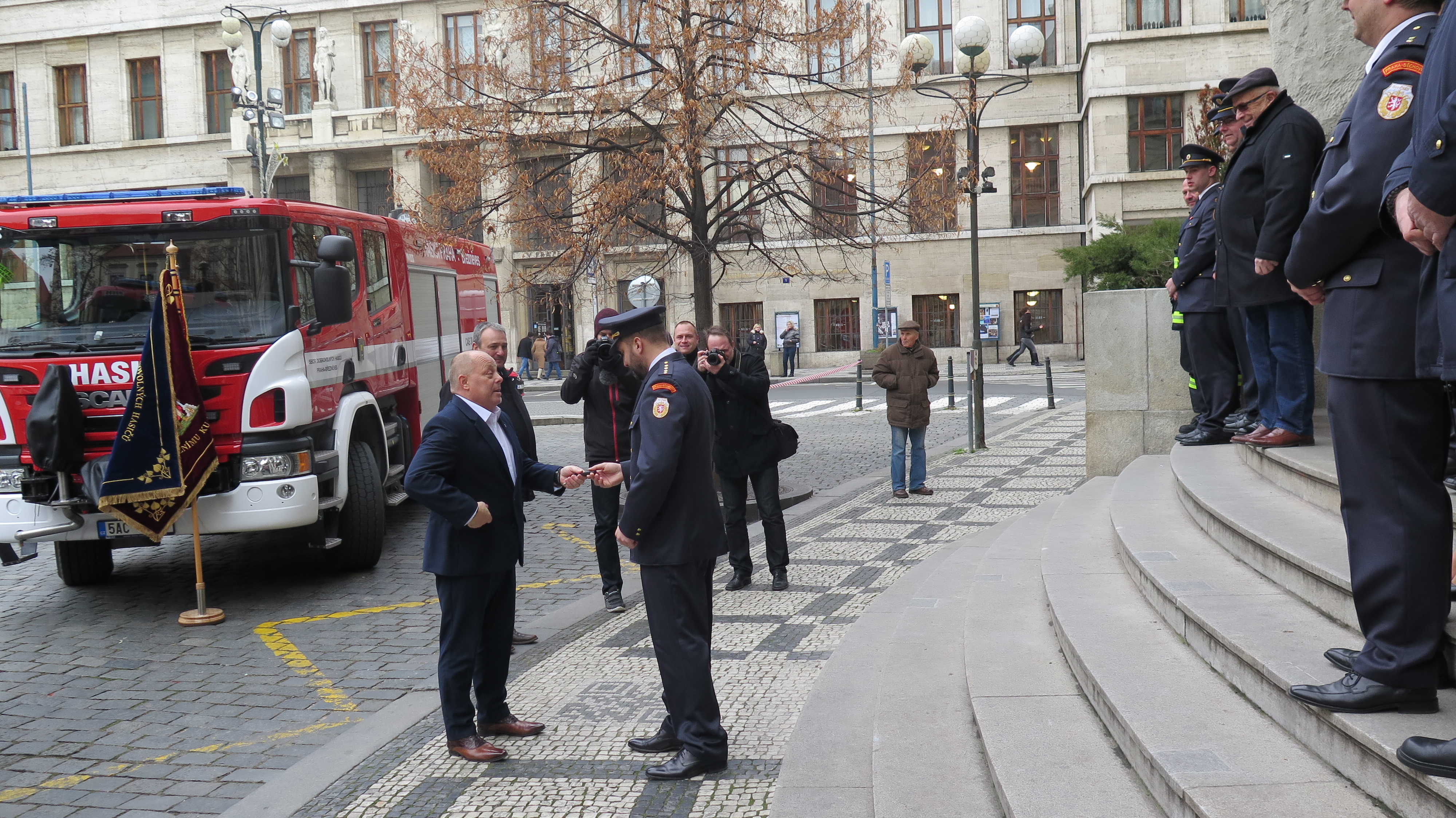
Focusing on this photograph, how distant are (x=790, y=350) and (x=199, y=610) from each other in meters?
30.5

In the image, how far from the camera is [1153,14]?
35906mm

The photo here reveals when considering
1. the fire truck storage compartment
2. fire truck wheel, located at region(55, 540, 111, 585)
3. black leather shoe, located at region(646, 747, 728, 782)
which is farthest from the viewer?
the fire truck storage compartment

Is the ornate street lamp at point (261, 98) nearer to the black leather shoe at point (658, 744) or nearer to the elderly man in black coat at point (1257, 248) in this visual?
the elderly man in black coat at point (1257, 248)

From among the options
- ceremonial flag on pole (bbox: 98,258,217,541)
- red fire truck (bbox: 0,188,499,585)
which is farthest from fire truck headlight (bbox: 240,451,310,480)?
ceremonial flag on pole (bbox: 98,258,217,541)

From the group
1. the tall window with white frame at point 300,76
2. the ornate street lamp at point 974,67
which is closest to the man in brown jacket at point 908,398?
the ornate street lamp at point 974,67

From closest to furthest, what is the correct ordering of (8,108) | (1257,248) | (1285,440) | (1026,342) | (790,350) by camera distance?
(1257,248)
(1285,440)
(790,350)
(1026,342)
(8,108)

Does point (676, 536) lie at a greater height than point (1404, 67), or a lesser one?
lesser

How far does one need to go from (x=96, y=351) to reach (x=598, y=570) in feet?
12.4

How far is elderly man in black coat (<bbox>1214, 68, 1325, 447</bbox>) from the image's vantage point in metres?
5.88

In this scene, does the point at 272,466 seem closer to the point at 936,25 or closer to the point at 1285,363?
the point at 1285,363

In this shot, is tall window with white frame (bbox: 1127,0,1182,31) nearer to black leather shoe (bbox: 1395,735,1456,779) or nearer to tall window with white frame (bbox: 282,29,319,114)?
tall window with white frame (bbox: 282,29,319,114)

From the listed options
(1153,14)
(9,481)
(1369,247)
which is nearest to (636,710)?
(1369,247)

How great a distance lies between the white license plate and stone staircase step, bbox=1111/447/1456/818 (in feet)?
20.4

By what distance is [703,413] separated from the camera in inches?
186
